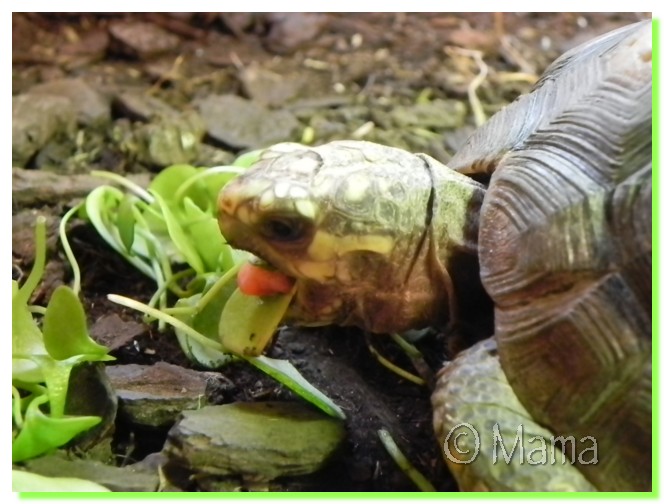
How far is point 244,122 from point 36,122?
2.26ft

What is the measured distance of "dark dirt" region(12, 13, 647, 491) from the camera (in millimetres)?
1565

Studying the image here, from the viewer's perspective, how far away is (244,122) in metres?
2.81

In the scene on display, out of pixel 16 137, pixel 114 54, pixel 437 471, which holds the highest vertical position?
pixel 114 54

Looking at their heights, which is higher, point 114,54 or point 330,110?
point 114,54

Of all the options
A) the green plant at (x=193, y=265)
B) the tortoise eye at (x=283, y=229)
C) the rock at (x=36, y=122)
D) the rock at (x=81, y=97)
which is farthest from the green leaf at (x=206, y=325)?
the rock at (x=81, y=97)

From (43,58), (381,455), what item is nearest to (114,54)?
(43,58)

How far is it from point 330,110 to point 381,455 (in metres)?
1.79

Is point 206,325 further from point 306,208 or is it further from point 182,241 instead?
point 306,208

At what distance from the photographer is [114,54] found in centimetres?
331

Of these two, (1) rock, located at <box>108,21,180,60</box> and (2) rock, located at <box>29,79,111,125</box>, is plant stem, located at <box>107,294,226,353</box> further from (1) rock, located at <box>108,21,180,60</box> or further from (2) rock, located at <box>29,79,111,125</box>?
(1) rock, located at <box>108,21,180,60</box>

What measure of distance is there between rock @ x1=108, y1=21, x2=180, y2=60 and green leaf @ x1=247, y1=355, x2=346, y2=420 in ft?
6.97

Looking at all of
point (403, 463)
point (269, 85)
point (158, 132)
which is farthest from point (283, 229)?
point (269, 85)

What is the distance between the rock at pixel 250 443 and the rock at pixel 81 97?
1.62 metres
